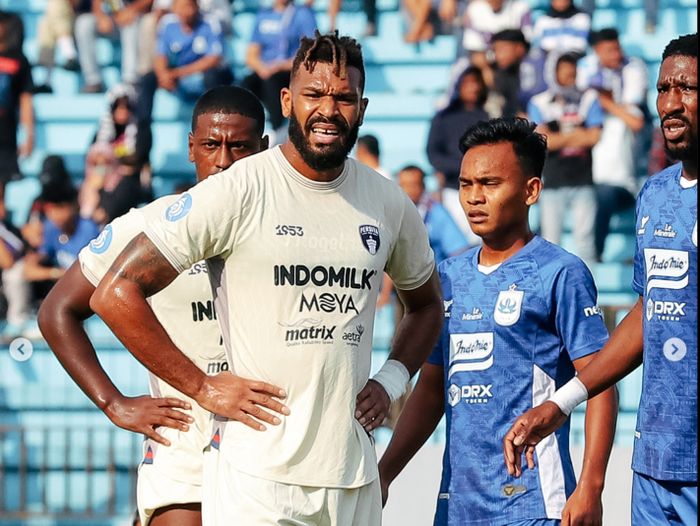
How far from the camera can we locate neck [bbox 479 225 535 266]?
5.25m

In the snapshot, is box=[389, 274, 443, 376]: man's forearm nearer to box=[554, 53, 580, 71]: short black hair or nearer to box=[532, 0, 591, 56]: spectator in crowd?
box=[554, 53, 580, 71]: short black hair

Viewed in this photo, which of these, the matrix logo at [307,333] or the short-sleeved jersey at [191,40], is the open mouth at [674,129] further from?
the short-sleeved jersey at [191,40]

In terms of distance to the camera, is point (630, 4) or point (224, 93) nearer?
point (224, 93)

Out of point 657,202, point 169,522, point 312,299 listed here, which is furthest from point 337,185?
point 169,522

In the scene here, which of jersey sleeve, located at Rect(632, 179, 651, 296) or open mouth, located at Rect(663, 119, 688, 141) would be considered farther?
jersey sleeve, located at Rect(632, 179, 651, 296)

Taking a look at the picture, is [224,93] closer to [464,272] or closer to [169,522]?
[464,272]

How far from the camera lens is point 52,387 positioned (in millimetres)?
11797

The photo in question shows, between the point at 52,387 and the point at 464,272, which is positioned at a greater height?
the point at 464,272

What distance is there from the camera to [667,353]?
14.8 feet

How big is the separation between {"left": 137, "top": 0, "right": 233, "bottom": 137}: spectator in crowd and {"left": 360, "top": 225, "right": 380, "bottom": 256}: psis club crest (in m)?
8.73

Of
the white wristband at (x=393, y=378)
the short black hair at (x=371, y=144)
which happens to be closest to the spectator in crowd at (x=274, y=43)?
the short black hair at (x=371, y=144)

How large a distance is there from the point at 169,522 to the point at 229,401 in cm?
95

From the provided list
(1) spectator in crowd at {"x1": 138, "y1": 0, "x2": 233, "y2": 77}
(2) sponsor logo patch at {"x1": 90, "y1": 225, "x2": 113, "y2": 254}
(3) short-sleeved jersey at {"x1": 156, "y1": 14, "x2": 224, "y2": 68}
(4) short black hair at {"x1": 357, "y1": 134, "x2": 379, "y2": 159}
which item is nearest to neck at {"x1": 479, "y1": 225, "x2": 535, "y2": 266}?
(2) sponsor logo patch at {"x1": 90, "y1": 225, "x2": 113, "y2": 254}

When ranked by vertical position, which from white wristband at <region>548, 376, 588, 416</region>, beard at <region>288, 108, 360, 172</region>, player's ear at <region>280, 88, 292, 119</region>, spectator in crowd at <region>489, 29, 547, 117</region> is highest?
spectator in crowd at <region>489, 29, 547, 117</region>
